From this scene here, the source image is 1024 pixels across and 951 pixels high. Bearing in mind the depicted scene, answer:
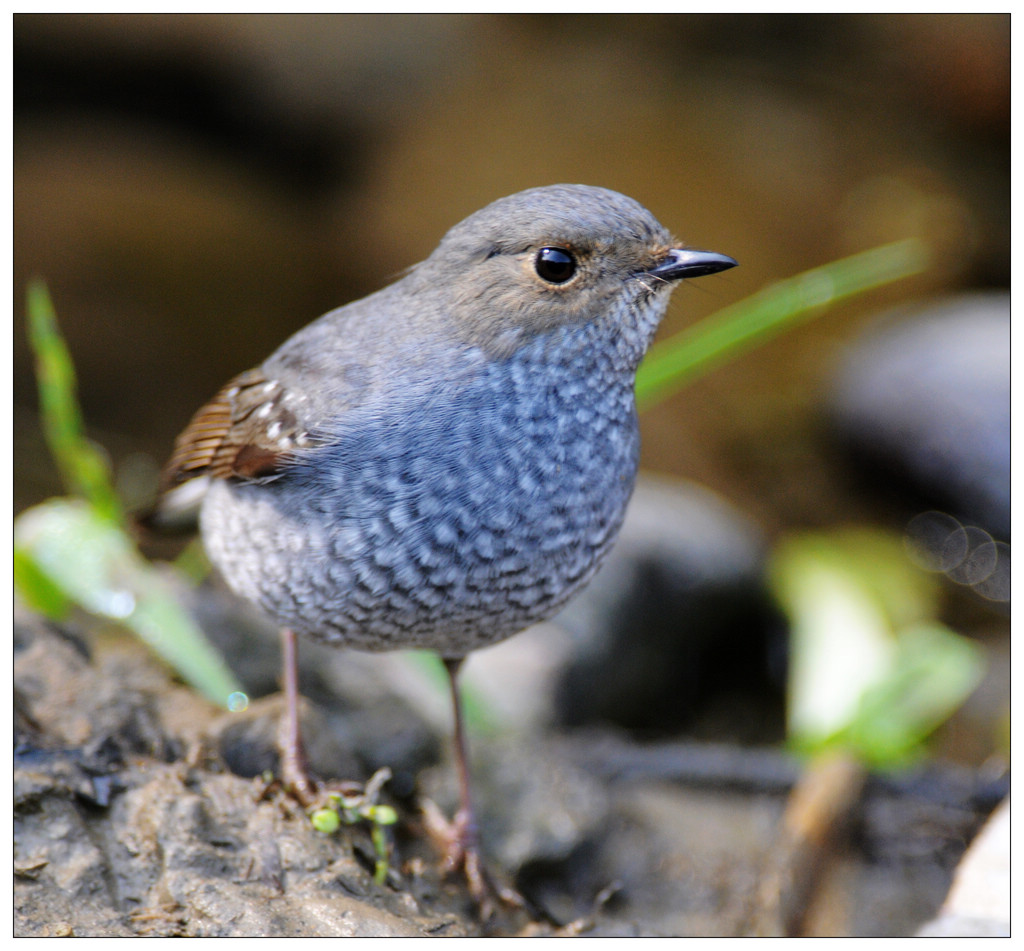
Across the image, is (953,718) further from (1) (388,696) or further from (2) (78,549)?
(2) (78,549)

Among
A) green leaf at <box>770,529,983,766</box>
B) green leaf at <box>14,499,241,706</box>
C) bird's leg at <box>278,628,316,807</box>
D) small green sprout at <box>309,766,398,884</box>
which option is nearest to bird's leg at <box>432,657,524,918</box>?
small green sprout at <box>309,766,398,884</box>

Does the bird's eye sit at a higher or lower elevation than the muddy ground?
higher

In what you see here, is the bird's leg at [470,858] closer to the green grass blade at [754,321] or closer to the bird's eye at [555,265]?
the bird's eye at [555,265]

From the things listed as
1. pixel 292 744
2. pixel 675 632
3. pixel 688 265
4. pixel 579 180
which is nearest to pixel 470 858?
pixel 292 744

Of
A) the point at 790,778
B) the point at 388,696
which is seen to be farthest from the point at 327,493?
the point at 790,778

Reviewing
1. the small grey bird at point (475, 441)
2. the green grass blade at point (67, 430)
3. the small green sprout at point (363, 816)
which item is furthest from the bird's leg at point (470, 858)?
the green grass blade at point (67, 430)

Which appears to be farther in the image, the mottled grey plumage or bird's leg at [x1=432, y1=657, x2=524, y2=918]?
bird's leg at [x1=432, y1=657, x2=524, y2=918]

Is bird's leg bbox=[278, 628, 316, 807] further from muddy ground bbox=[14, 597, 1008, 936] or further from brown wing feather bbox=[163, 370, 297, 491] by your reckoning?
brown wing feather bbox=[163, 370, 297, 491]
